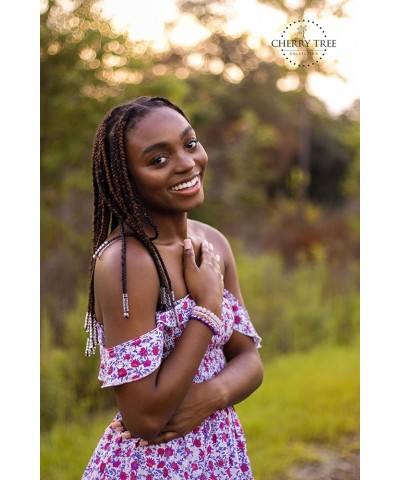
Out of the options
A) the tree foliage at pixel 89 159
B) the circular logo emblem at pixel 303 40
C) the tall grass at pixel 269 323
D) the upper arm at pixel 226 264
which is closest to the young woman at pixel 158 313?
the upper arm at pixel 226 264

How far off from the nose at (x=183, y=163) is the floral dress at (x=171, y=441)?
1.20ft

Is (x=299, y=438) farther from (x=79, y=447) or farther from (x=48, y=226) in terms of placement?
(x=48, y=226)

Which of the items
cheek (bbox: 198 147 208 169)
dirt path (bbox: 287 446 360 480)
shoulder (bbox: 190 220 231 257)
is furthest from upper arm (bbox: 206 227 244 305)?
dirt path (bbox: 287 446 360 480)

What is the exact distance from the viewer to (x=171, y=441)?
2090 millimetres

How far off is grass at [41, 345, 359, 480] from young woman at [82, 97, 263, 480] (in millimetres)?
2150

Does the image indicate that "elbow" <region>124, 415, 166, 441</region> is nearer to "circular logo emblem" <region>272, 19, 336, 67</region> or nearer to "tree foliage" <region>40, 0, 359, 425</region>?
"circular logo emblem" <region>272, 19, 336, 67</region>

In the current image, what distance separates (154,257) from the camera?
2.02m

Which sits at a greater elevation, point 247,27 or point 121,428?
point 247,27

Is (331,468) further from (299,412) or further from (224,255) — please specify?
(224,255)

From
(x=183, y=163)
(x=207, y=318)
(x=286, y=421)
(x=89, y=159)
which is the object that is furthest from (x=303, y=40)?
(x=89, y=159)

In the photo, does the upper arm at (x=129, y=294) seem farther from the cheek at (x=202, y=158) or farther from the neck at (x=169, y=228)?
the cheek at (x=202, y=158)

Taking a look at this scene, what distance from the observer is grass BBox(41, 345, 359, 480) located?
4305 millimetres

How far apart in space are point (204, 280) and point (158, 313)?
0.55 feet
